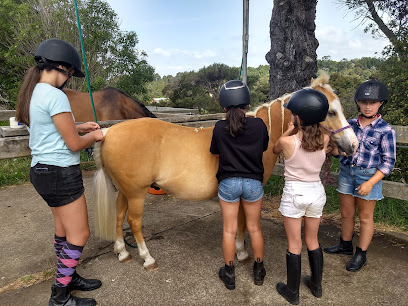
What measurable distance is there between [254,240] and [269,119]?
1.17 metres

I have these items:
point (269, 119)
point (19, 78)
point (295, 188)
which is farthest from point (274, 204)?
point (19, 78)

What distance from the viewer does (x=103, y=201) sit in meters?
2.81

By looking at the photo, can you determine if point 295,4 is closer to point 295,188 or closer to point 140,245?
point 295,188

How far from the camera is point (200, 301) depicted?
2352 millimetres

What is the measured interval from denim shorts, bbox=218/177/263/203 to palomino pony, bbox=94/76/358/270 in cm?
33

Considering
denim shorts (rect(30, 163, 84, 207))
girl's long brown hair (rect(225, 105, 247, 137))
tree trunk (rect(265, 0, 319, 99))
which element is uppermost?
tree trunk (rect(265, 0, 319, 99))

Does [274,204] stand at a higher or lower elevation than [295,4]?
lower

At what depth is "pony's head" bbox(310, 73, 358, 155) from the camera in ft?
8.16

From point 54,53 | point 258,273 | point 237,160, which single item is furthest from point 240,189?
point 54,53

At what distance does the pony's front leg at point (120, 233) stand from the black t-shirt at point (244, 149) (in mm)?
1268

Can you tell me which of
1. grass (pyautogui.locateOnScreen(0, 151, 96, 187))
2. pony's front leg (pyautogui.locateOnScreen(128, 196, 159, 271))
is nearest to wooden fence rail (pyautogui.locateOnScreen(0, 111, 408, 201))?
pony's front leg (pyautogui.locateOnScreen(128, 196, 159, 271))

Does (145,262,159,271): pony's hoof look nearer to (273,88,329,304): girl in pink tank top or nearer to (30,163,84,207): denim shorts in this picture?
(30,163,84,207): denim shorts

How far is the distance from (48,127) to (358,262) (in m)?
2.93

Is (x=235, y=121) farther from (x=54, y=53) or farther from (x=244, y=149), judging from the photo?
(x=54, y=53)
